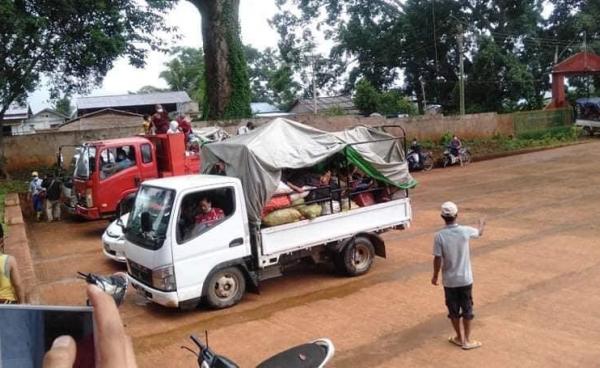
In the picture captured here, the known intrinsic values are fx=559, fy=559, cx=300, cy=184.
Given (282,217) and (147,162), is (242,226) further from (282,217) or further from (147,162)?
(147,162)

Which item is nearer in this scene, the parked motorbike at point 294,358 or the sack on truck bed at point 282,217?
the parked motorbike at point 294,358

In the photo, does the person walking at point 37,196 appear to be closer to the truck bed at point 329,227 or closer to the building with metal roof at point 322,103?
the truck bed at point 329,227

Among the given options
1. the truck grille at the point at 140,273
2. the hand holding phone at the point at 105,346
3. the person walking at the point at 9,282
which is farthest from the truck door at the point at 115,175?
the hand holding phone at the point at 105,346

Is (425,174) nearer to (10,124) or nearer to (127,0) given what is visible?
(127,0)

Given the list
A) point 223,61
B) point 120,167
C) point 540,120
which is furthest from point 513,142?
point 120,167

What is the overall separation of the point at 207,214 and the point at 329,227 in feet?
6.58

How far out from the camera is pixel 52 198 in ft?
49.8

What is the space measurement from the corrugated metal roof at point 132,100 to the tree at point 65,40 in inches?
733

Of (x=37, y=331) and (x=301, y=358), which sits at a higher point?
(x=37, y=331)

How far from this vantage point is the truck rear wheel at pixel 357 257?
8.91 m

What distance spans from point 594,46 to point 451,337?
33887 millimetres

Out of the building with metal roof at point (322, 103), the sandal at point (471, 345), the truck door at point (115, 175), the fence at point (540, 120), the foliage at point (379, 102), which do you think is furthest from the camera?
the building with metal roof at point (322, 103)

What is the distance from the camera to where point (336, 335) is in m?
6.75

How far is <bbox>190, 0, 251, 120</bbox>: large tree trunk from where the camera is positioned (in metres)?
22.7
